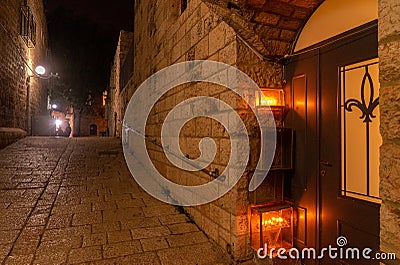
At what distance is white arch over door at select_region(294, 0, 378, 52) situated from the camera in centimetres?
176

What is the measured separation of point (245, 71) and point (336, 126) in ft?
2.86

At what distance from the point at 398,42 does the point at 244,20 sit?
1472 mm

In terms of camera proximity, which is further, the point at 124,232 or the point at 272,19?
the point at 124,232

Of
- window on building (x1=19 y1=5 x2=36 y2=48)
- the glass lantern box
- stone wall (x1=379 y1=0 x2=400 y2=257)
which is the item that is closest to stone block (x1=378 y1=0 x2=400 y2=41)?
stone wall (x1=379 y1=0 x2=400 y2=257)

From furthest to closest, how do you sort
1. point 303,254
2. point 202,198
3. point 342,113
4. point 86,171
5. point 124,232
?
point 86,171 < point 202,198 < point 124,232 < point 303,254 < point 342,113

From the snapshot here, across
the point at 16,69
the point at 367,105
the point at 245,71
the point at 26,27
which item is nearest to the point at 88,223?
the point at 245,71

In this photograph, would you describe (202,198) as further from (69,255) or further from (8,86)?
(8,86)

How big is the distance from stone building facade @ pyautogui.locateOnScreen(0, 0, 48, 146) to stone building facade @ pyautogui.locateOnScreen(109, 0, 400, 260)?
6.05 metres

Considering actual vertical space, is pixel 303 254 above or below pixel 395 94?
below

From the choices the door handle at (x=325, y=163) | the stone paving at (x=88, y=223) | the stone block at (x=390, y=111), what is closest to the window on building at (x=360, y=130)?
the door handle at (x=325, y=163)

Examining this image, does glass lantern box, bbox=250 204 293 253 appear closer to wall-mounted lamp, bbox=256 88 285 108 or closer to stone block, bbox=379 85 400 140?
wall-mounted lamp, bbox=256 88 285 108

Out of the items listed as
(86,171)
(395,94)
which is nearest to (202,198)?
(395,94)

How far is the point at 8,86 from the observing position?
749cm

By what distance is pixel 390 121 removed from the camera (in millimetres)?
1181
